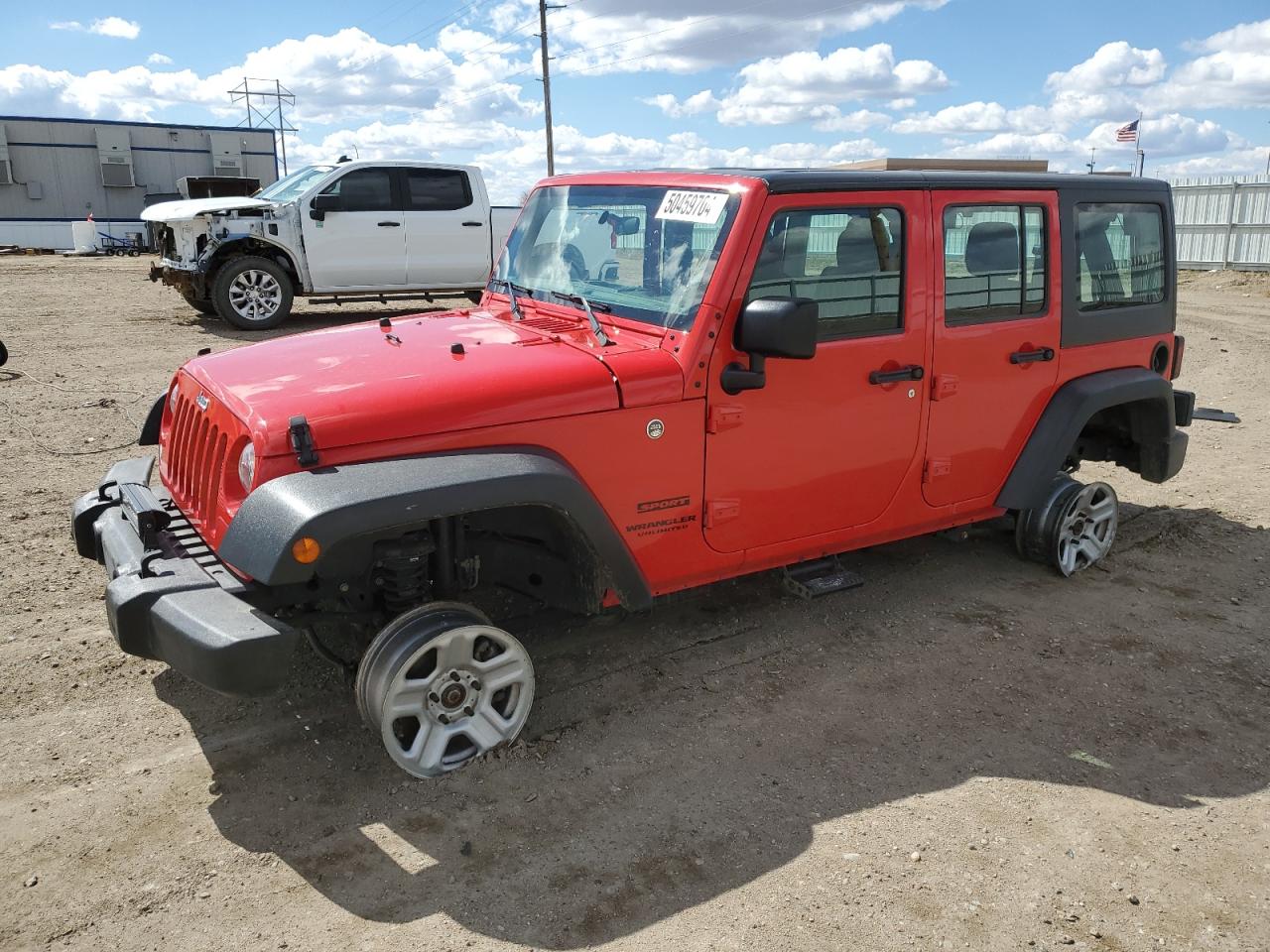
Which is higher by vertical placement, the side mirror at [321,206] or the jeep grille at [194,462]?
the side mirror at [321,206]

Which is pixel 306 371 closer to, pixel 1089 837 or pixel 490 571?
pixel 490 571

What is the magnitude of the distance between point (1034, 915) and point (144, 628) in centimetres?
266

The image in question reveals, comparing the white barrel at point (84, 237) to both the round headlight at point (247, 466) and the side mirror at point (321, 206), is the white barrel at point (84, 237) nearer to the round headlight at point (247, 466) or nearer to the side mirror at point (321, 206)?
the side mirror at point (321, 206)

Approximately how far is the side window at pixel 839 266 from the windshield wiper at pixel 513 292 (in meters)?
1.10

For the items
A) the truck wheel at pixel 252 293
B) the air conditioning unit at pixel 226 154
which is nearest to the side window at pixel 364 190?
the truck wheel at pixel 252 293

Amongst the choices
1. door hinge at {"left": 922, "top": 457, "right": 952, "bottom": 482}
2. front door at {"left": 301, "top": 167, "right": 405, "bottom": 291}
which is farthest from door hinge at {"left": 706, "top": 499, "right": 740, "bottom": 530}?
front door at {"left": 301, "top": 167, "right": 405, "bottom": 291}

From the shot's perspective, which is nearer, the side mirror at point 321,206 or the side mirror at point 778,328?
the side mirror at point 778,328

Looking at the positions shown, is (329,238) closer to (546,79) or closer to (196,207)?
(196,207)

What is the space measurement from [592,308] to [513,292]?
24.1 inches

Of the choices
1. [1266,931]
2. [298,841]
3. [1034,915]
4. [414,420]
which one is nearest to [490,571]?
[414,420]

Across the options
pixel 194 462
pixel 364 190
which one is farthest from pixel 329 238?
pixel 194 462

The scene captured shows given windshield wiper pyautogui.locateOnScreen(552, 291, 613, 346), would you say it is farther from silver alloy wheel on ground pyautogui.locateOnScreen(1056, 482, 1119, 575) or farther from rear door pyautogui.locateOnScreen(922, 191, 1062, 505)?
silver alloy wheel on ground pyautogui.locateOnScreen(1056, 482, 1119, 575)

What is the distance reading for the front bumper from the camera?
9.20ft

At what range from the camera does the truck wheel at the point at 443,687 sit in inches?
126
